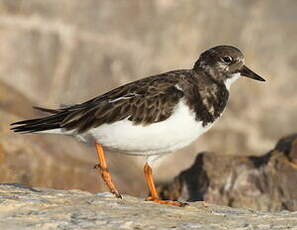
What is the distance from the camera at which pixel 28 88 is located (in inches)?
634

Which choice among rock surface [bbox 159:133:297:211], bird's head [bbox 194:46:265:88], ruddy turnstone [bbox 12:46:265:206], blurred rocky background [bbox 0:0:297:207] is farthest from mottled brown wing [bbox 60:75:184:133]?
blurred rocky background [bbox 0:0:297:207]

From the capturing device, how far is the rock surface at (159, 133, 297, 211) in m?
10.6

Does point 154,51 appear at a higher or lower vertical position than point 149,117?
higher

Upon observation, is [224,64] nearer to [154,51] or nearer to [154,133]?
[154,133]

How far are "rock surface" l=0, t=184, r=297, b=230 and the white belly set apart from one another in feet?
2.09

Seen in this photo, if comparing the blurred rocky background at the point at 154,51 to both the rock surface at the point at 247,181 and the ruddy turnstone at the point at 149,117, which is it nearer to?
the rock surface at the point at 247,181

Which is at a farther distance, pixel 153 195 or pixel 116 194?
pixel 153 195

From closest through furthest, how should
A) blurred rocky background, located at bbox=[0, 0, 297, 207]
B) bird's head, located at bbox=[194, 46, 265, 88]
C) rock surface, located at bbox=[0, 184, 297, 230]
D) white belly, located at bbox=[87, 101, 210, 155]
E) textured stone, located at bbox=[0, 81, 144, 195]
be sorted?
1. rock surface, located at bbox=[0, 184, 297, 230]
2. white belly, located at bbox=[87, 101, 210, 155]
3. bird's head, located at bbox=[194, 46, 265, 88]
4. textured stone, located at bbox=[0, 81, 144, 195]
5. blurred rocky background, located at bbox=[0, 0, 297, 207]

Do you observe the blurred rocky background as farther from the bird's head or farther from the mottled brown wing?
the mottled brown wing

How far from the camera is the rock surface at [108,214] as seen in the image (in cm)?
692

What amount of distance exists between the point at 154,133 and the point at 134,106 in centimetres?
45

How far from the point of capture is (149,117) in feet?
27.5

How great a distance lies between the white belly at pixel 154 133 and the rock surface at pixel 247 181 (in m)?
2.69

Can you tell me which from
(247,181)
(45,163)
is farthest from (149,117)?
(45,163)
